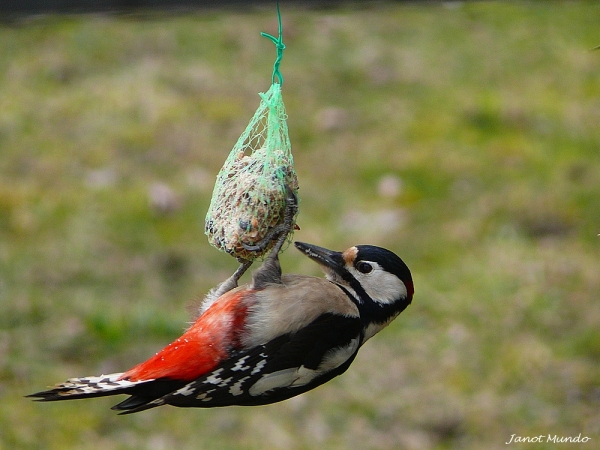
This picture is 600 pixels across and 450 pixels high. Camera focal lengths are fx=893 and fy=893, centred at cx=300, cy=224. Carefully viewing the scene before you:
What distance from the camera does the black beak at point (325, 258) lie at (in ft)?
11.5

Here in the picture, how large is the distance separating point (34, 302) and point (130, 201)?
3.40ft

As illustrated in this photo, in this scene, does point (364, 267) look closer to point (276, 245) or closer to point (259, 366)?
point (276, 245)

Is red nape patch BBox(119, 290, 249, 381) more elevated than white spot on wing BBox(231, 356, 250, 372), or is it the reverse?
red nape patch BBox(119, 290, 249, 381)

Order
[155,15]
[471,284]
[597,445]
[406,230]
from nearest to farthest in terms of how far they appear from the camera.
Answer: [155,15] → [597,445] → [471,284] → [406,230]

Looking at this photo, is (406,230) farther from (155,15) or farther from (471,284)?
(155,15)

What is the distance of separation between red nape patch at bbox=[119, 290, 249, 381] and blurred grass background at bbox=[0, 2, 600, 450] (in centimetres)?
110

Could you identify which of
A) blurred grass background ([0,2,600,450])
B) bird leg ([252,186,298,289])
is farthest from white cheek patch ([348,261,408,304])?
blurred grass background ([0,2,600,450])

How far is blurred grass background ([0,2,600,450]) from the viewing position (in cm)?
486

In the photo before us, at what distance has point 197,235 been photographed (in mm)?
5879

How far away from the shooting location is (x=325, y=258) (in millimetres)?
3539

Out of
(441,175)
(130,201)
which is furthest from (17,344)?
(441,175)

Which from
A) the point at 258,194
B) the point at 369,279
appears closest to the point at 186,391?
the point at 258,194

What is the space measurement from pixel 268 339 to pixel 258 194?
53 cm

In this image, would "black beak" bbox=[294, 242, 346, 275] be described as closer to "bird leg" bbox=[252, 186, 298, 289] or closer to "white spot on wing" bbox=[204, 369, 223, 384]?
"bird leg" bbox=[252, 186, 298, 289]
